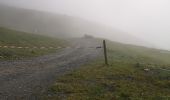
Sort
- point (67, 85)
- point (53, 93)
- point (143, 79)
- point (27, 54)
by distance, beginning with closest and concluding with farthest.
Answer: point (53, 93) → point (67, 85) → point (143, 79) → point (27, 54)

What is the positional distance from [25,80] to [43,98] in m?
5.34

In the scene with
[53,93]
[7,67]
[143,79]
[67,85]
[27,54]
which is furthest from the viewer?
[27,54]

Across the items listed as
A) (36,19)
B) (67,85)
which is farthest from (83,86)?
(36,19)

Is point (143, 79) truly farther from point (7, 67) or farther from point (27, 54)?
point (27, 54)

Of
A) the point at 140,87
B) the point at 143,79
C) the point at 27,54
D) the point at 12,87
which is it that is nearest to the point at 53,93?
the point at 12,87

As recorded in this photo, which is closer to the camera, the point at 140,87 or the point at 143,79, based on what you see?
the point at 140,87

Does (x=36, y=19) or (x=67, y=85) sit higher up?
(x=36, y=19)

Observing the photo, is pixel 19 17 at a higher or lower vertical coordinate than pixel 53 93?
higher

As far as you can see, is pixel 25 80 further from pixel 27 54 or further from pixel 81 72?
pixel 27 54

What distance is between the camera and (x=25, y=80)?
2419cm

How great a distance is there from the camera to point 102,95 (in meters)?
21.0

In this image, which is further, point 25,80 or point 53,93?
point 25,80

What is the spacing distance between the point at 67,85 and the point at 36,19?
585ft

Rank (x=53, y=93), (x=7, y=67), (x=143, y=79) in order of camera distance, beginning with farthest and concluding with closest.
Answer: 1. (x=7, y=67)
2. (x=143, y=79)
3. (x=53, y=93)
